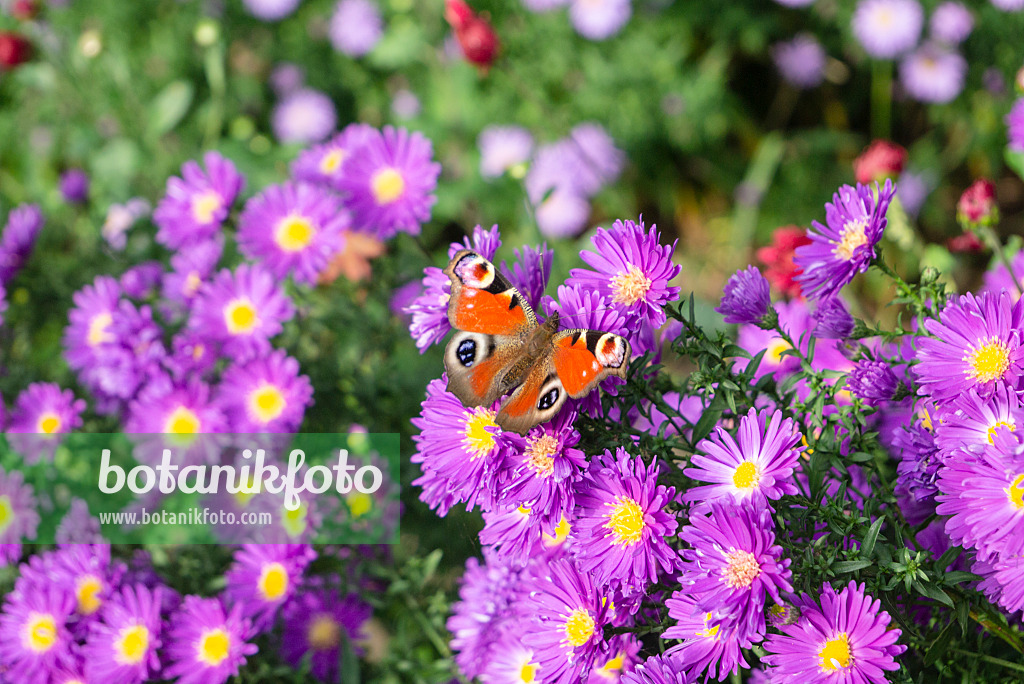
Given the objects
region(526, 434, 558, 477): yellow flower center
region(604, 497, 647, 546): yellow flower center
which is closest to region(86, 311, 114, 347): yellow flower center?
region(526, 434, 558, 477): yellow flower center

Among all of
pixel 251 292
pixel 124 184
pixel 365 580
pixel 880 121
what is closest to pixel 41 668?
pixel 365 580

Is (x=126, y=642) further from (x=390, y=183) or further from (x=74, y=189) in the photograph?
(x=74, y=189)

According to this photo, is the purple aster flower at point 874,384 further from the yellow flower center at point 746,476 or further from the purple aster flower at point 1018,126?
the purple aster flower at point 1018,126

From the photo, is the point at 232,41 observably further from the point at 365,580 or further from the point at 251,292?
the point at 365,580

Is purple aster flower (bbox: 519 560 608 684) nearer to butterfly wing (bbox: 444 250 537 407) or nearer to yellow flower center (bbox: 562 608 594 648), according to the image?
yellow flower center (bbox: 562 608 594 648)

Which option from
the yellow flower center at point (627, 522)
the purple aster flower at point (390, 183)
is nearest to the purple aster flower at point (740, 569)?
the yellow flower center at point (627, 522)

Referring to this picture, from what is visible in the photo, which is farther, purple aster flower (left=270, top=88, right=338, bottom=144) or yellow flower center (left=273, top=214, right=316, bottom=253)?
purple aster flower (left=270, top=88, right=338, bottom=144)

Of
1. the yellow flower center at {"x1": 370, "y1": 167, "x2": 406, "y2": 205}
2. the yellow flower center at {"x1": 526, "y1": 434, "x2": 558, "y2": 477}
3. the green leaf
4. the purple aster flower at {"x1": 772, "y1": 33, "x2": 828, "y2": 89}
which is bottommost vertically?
the yellow flower center at {"x1": 526, "y1": 434, "x2": 558, "y2": 477}
